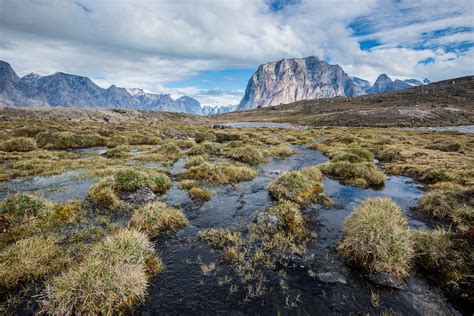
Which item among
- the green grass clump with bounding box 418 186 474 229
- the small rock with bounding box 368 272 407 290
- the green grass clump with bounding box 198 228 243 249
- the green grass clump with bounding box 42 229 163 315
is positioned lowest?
the green grass clump with bounding box 198 228 243 249

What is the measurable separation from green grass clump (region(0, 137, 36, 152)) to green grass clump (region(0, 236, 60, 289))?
29.7 m

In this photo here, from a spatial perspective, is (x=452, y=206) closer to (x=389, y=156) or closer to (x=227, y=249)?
(x=227, y=249)

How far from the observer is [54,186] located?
57.0ft

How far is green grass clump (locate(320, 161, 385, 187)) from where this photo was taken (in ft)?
69.7

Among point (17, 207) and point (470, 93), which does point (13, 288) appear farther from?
point (470, 93)

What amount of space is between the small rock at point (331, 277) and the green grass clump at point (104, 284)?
6.64 metres

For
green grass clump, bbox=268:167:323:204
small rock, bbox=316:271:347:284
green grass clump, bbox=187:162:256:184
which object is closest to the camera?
small rock, bbox=316:271:347:284

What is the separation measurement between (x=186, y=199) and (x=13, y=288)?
31.7 ft

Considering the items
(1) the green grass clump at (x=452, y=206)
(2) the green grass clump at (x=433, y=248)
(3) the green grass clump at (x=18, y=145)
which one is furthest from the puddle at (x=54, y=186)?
(1) the green grass clump at (x=452, y=206)

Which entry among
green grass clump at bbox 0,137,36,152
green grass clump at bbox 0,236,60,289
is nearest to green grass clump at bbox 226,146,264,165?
green grass clump at bbox 0,236,60,289

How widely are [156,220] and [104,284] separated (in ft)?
16.6

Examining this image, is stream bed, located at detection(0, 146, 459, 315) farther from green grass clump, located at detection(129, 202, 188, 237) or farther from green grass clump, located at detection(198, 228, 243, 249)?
green grass clump, located at detection(129, 202, 188, 237)

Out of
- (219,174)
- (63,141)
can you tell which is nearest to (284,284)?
(219,174)

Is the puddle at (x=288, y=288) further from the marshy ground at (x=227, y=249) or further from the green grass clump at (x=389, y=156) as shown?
the green grass clump at (x=389, y=156)
